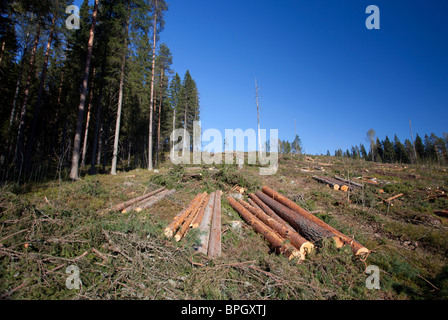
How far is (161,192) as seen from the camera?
859 centimetres

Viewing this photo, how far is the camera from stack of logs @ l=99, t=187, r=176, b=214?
5953 millimetres

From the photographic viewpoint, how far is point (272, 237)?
189 inches

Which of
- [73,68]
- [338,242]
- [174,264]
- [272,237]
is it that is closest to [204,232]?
[174,264]

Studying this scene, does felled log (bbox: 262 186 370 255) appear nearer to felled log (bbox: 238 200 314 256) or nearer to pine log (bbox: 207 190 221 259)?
felled log (bbox: 238 200 314 256)

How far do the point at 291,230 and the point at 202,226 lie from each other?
8.89 ft

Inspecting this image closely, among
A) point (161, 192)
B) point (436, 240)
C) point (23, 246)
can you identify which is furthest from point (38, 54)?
point (436, 240)

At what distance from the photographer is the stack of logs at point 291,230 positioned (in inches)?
169

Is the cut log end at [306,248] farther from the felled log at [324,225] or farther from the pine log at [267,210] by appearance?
the pine log at [267,210]

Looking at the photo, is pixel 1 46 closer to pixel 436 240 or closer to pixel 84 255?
pixel 84 255

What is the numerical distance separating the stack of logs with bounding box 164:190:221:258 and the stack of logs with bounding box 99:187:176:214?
5.62 ft

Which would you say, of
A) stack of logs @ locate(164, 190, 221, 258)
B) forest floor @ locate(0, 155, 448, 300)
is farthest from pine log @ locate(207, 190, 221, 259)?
forest floor @ locate(0, 155, 448, 300)

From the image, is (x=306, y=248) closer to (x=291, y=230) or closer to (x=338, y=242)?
(x=291, y=230)

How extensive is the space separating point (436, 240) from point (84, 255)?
921cm
